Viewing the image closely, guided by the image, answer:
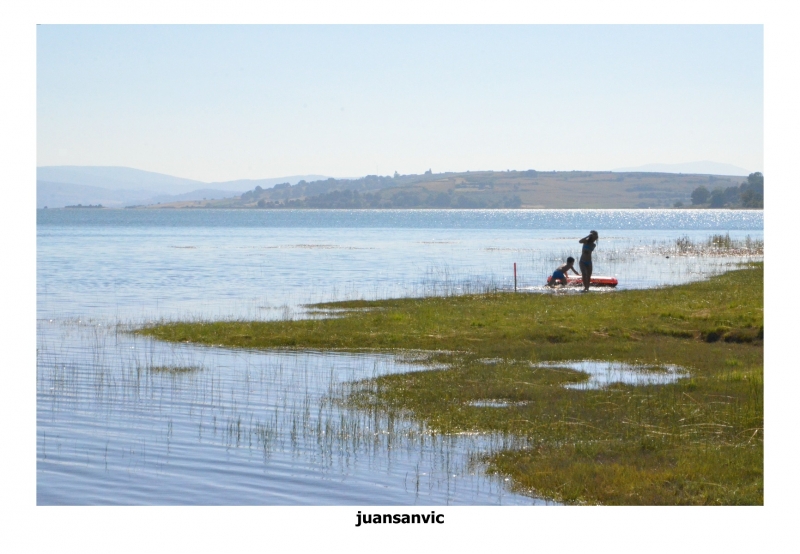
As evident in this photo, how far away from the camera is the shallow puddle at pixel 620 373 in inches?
684

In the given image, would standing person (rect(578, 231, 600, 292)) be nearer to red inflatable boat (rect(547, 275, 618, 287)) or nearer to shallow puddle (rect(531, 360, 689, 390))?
red inflatable boat (rect(547, 275, 618, 287))

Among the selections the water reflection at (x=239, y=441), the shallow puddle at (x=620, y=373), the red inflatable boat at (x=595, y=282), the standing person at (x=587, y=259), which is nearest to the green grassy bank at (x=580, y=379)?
the shallow puddle at (x=620, y=373)

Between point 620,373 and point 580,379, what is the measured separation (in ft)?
3.67

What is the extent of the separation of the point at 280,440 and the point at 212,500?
260 centimetres

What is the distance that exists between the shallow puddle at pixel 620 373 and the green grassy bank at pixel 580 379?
363mm

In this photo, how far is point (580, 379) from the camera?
17906 mm

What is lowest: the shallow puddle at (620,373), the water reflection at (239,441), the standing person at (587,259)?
the water reflection at (239,441)

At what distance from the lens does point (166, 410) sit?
16641 millimetres

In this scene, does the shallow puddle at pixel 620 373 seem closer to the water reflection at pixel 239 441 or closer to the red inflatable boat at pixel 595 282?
the water reflection at pixel 239 441

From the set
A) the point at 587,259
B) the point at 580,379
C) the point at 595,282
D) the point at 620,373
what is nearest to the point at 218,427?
the point at 580,379

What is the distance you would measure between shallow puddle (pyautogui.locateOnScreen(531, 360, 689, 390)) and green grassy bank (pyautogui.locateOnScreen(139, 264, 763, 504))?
36cm

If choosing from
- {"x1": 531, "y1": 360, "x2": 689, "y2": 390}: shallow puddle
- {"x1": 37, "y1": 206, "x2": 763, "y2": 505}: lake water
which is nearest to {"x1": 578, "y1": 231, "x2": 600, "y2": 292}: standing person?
{"x1": 37, "y1": 206, "x2": 763, "y2": 505}: lake water

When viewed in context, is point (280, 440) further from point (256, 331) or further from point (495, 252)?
point (495, 252)

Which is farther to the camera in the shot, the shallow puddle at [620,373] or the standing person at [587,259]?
the standing person at [587,259]
